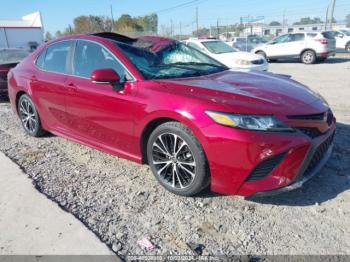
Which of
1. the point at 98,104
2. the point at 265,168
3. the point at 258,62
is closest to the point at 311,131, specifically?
the point at 265,168

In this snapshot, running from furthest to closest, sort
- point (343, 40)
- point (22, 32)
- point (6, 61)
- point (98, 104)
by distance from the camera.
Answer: point (22, 32), point (343, 40), point (6, 61), point (98, 104)

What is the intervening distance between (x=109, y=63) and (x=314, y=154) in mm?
2354

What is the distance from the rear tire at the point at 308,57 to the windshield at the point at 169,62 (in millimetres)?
13422

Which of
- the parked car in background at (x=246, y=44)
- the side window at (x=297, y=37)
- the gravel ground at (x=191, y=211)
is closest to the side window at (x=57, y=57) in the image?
the gravel ground at (x=191, y=211)

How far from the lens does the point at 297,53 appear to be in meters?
16.7

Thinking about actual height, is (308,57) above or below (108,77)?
below

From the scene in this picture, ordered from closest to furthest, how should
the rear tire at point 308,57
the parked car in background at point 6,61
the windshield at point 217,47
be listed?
the parked car in background at point 6,61
the windshield at point 217,47
the rear tire at point 308,57

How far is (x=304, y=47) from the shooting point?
16.4m

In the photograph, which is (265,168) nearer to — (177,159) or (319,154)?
(319,154)

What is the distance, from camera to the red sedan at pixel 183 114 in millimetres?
2828

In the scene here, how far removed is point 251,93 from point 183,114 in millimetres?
707

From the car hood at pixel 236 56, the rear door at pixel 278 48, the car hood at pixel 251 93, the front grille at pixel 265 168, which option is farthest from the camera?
the rear door at pixel 278 48

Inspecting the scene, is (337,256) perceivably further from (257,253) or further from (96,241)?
(96,241)

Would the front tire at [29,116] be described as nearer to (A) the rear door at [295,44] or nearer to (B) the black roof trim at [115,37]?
(B) the black roof trim at [115,37]
